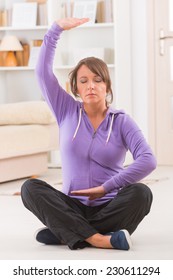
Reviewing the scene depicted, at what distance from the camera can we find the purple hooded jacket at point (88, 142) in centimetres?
304

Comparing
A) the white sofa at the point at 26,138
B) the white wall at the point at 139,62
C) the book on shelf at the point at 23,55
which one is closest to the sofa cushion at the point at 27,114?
the white sofa at the point at 26,138

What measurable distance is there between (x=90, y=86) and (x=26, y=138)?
255cm

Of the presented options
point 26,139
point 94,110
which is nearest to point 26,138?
point 26,139

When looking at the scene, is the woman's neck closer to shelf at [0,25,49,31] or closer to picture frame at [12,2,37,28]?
shelf at [0,25,49,31]

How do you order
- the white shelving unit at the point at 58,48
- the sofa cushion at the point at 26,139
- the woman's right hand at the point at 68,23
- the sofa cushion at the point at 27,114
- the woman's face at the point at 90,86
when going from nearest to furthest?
the woman's right hand at the point at 68,23
the woman's face at the point at 90,86
the sofa cushion at the point at 26,139
the sofa cushion at the point at 27,114
the white shelving unit at the point at 58,48

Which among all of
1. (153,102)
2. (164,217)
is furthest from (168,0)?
(164,217)

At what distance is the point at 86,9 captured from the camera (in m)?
6.68

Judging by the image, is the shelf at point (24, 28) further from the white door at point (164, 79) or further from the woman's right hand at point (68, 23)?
the woman's right hand at point (68, 23)

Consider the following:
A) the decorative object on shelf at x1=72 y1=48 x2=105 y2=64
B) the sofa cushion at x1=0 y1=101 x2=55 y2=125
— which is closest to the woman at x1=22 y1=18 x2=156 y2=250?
the sofa cushion at x1=0 y1=101 x2=55 y2=125

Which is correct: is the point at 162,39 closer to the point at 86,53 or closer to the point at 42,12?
the point at 86,53

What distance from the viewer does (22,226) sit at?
364cm

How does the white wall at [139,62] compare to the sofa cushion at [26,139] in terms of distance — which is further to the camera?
the white wall at [139,62]

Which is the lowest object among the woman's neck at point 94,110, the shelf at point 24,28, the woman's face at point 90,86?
the woman's neck at point 94,110
